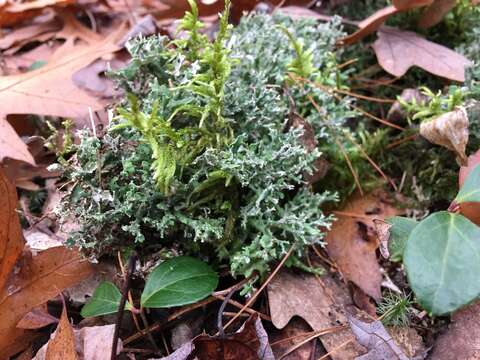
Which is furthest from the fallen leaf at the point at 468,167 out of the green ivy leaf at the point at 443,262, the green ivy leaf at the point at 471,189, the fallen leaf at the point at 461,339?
the fallen leaf at the point at 461,339

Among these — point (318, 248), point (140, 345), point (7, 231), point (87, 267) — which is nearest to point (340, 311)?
point (318, 248)

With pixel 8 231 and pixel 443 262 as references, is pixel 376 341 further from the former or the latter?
pixel 8 231

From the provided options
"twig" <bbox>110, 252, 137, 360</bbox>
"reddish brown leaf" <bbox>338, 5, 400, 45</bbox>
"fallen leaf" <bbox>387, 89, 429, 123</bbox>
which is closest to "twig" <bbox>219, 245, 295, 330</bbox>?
"twig" <bbox>110, 252, 137, 360</bbox>

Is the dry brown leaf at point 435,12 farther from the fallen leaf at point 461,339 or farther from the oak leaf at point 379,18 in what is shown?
the fallen leaf at point 461,339

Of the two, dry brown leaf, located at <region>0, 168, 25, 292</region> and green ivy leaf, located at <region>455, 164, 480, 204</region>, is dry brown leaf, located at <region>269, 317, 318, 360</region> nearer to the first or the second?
green ivy leaf, located at <region>455, 164, 480, 204</region>

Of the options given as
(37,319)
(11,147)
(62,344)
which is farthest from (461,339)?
(11,147)

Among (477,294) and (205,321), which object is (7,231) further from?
(477,294)
